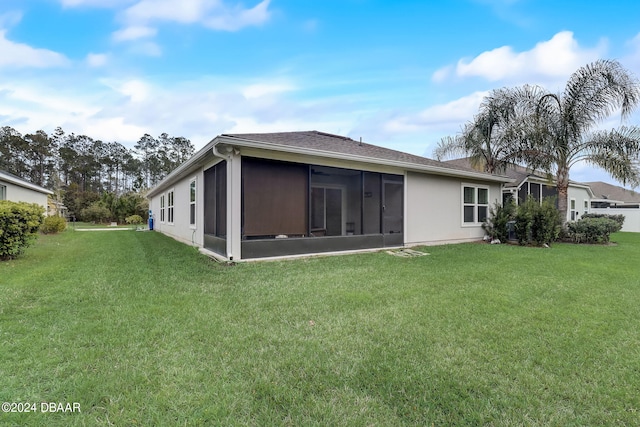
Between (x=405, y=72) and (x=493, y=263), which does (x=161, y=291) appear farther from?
(x=405, y=72)

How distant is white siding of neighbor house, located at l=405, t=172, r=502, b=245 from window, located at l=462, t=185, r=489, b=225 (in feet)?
0.64

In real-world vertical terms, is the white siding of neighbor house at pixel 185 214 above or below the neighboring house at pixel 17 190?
below

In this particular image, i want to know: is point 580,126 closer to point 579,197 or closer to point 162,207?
point 579,197

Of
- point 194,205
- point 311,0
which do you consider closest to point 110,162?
point 194,205

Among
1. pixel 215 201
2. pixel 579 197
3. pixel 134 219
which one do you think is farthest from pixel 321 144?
pixel 134 219

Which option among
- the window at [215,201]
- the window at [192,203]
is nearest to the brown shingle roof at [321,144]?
the window at [215,201]

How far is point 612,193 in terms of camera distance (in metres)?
29.7

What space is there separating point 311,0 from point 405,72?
178 inches

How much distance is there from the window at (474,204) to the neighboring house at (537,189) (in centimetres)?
163

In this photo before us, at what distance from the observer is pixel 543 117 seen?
456 inches

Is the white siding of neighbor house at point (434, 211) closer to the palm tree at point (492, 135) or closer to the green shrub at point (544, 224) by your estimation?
the green shrub at point (544, 224)

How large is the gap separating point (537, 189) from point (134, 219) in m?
28.7

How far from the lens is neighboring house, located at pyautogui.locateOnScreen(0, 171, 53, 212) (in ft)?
47.6

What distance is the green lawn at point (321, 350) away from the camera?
1.95 meters
